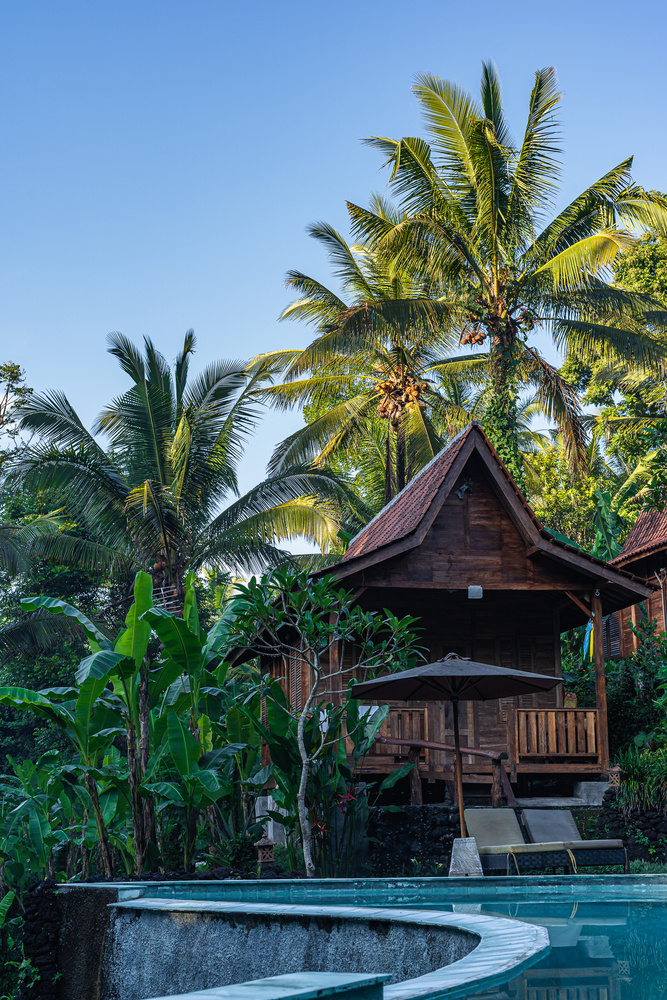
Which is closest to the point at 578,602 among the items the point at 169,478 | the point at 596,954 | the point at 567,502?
the point at 169,478

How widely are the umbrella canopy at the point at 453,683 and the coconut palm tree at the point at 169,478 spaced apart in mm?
10728

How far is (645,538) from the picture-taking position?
72.7 feet

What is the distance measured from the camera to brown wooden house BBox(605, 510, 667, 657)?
20.3 metres

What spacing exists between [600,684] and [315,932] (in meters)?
11.1

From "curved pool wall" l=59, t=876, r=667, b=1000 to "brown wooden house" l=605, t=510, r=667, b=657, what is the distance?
12330 millimetres

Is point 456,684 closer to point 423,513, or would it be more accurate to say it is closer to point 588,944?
point 423,513

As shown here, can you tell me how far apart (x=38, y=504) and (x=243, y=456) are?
450 inches

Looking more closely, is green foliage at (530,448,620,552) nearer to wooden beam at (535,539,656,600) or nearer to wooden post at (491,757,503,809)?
wooden beam at (535,539,656,600)

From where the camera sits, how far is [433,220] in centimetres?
2152

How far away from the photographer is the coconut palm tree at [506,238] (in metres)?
21.4

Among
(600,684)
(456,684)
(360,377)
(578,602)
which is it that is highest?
(360,377)

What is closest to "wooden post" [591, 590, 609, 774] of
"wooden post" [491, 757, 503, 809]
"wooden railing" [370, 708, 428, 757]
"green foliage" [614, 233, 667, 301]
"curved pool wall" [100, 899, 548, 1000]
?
"wooden post" [491, 757, 503, 809]

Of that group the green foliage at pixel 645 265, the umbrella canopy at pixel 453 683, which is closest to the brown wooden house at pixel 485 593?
the umbrella canopy at pixel 453 683

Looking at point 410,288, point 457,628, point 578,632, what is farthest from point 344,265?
point 457,628
